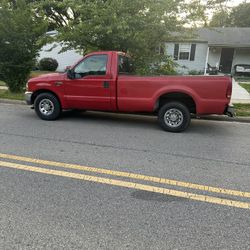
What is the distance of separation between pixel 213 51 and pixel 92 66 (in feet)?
67.6

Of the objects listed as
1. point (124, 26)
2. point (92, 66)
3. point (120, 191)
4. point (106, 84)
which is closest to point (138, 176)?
point (120, 191)

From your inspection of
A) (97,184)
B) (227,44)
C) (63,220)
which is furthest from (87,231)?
(227,44)

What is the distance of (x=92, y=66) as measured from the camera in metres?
7.47

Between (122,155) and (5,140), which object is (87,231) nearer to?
(122,155)

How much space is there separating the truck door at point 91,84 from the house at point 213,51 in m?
16.7

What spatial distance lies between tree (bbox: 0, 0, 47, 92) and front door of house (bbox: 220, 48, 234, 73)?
1843 cm

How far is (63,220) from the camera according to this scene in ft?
10.1

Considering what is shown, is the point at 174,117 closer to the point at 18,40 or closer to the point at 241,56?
the point at 18,40

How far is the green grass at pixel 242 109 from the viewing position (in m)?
8.80

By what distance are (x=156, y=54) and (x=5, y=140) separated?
6618 mm

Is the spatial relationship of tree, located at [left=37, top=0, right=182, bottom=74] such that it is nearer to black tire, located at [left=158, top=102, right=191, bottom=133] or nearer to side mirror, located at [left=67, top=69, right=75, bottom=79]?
side mirror, located at [left=67, top=69, right=75, bottom=79]

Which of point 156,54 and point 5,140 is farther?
point 156,54

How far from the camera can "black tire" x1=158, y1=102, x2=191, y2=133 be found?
6898 mm

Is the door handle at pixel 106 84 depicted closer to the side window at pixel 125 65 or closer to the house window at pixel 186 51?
the side window at pixel 125 65
